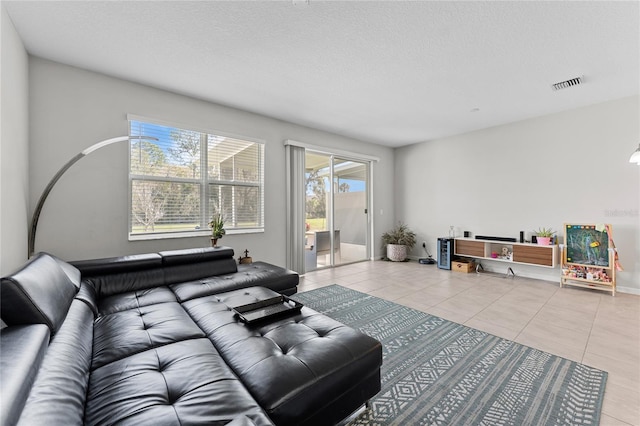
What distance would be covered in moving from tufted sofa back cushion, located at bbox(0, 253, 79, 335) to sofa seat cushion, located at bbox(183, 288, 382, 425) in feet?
2.46

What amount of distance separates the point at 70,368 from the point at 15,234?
190 centimetres

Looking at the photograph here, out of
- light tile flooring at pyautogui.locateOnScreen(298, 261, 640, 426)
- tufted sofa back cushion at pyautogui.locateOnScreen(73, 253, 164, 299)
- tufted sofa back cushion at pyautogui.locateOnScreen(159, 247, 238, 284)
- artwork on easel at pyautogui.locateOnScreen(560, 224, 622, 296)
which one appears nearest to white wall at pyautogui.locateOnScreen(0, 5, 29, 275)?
tufted sofa back cushion at pyautogui.locateOnScreen(73, 253, 164, 299)

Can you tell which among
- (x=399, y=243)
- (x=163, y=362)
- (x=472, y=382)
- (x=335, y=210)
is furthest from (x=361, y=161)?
(x=163, y=362)

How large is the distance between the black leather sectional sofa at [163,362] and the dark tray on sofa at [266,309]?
4 cm

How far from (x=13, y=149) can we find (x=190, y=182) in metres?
1.68

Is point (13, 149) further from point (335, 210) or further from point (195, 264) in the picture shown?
point (335, 210)

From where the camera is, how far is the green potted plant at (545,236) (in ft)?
13.7

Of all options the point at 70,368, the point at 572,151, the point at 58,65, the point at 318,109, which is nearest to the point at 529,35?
the point at 318,109

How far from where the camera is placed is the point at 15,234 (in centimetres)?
→ 221

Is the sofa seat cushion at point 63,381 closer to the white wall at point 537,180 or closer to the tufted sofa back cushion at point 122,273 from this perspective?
the tufted sofa back cushion at point 122,273

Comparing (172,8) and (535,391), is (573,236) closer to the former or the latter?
(535,391)

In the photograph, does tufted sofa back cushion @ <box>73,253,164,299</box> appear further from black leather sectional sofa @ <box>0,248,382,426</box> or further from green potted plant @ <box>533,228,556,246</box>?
green potted plant @ <box>533,228,556,246</box>

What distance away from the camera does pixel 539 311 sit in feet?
10.1

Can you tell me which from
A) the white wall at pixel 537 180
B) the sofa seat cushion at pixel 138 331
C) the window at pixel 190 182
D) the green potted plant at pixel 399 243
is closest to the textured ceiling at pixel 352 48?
the white wall at pixel 537 180
